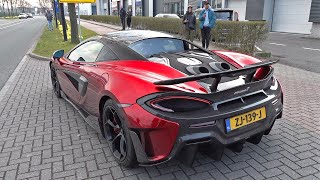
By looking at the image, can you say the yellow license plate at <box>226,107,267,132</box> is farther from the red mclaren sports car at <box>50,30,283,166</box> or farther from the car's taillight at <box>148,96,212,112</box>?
the car's taillight at <box>148,96,212,112</box>

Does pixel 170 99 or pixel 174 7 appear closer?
pixel 170 99

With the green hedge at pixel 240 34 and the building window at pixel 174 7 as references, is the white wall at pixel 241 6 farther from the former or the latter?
the green hedge at pixel 240 34

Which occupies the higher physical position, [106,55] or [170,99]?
[106,55]

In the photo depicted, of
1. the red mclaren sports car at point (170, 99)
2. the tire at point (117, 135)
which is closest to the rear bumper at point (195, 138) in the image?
the red mclaren sports car at point (170, 99)

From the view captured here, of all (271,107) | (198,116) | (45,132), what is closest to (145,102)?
(198,116)

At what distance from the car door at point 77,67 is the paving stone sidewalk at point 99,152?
460 mm

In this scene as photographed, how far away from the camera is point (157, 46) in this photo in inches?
140

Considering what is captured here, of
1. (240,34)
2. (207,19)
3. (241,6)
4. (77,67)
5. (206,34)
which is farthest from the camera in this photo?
(241,6)

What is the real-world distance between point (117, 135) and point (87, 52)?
4.97 feet

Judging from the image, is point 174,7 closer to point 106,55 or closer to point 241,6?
point 241,6

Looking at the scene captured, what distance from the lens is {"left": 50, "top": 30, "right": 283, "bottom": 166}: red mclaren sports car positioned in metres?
2.35

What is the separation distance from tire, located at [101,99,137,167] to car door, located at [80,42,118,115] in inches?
9.2

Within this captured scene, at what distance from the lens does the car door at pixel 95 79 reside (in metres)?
3.13

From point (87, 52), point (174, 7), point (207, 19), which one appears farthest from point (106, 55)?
point (174, 7)
